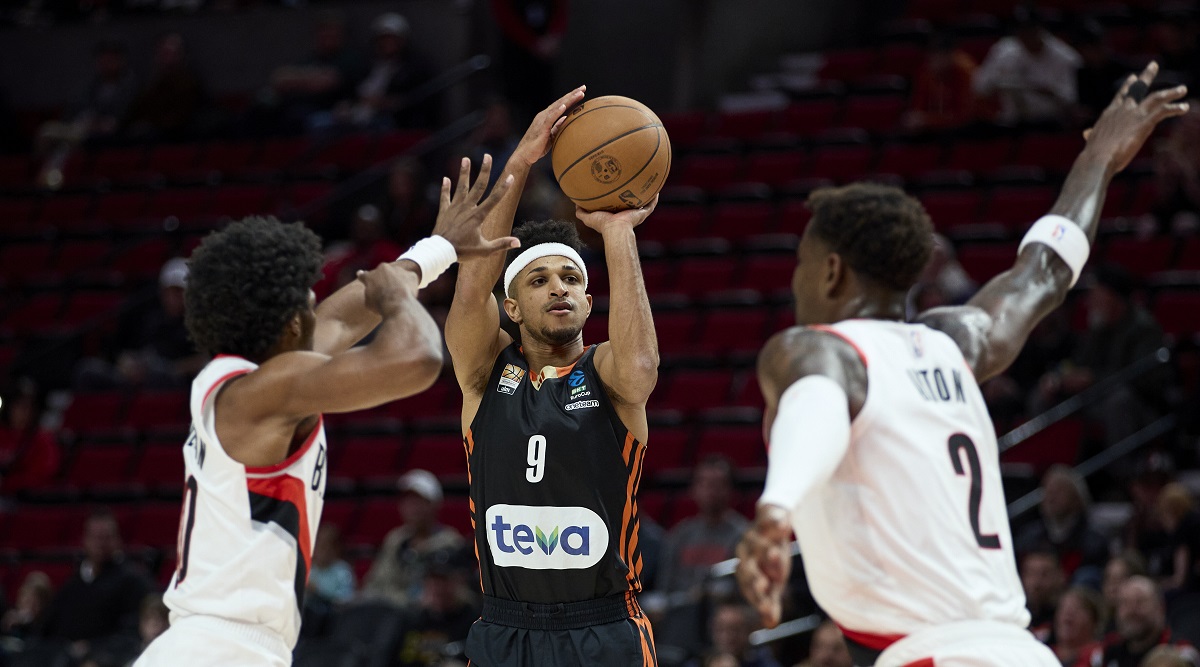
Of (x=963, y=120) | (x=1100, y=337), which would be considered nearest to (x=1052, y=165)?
(x=963, y=120)

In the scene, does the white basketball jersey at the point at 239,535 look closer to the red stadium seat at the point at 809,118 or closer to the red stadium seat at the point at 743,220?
the red stadium seat at the point at 743,220

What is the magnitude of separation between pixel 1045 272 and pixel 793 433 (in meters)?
1.60

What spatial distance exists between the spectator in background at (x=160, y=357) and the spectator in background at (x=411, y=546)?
3.99m

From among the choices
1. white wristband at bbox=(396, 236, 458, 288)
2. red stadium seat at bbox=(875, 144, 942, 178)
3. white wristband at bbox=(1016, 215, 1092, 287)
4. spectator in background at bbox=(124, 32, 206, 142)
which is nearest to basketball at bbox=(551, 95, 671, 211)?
white wristband at bbox=(396, 236, 458, 288)

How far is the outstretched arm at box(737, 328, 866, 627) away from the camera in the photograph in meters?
2.83

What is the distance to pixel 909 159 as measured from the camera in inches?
521

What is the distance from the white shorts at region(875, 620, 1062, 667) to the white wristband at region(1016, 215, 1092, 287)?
1380 mm

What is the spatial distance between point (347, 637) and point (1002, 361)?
6413 millimetres

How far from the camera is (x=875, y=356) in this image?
3473 millimetres

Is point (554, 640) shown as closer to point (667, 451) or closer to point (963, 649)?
point (963, 649)

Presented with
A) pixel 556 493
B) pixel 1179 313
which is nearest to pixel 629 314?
pixel 556 493

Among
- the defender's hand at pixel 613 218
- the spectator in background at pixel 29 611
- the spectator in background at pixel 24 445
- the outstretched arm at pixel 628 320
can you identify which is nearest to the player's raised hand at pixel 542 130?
the defender's hand at pixel 613 218

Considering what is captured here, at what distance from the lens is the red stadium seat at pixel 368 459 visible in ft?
39.1

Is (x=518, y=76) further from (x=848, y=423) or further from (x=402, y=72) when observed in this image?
(x=848, y=423)
